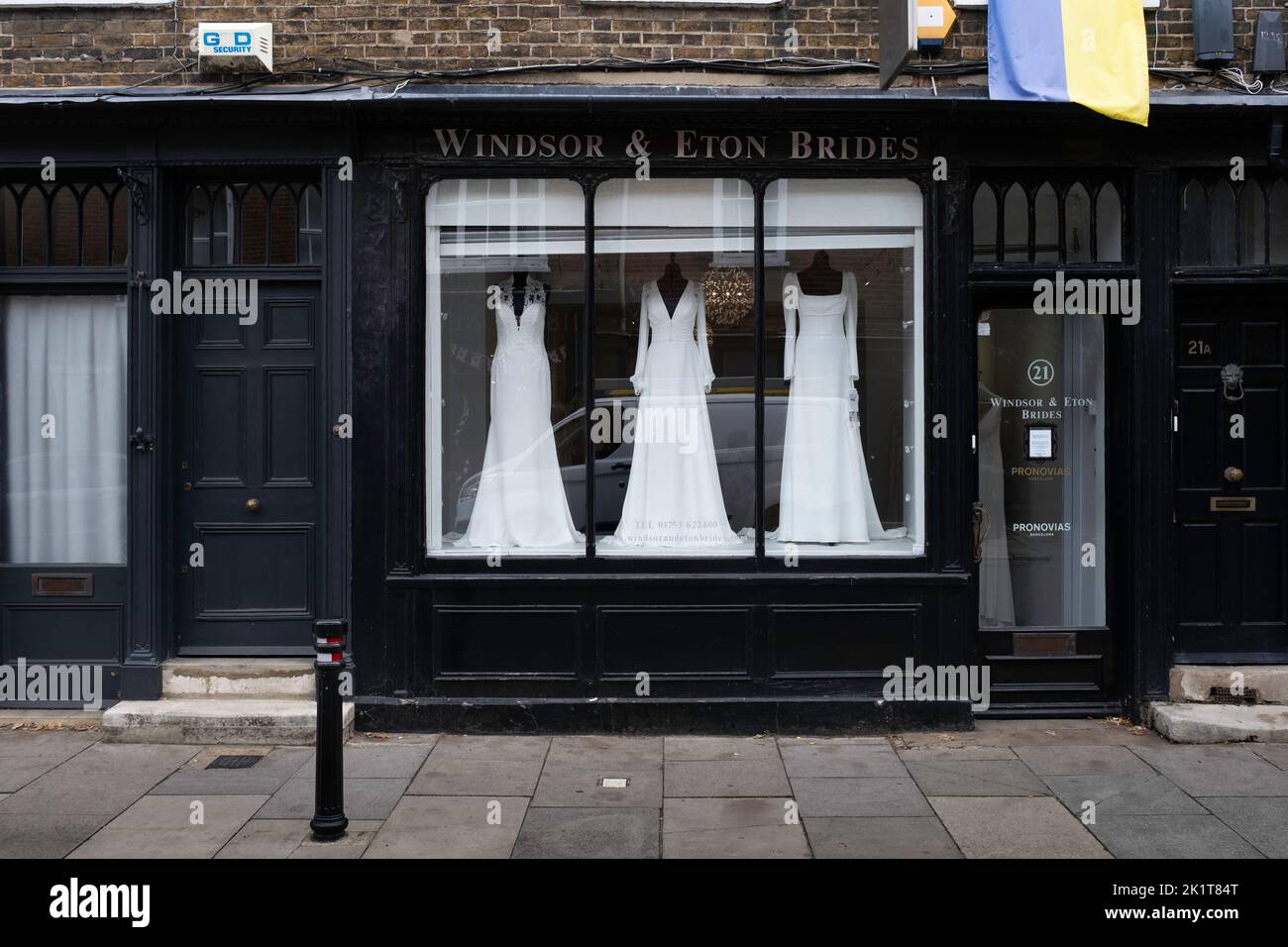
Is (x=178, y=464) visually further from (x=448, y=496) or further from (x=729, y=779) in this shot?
(x=729, y=779)

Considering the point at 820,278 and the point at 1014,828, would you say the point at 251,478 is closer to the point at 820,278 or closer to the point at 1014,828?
the point at 820,278

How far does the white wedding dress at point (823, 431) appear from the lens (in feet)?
25.6

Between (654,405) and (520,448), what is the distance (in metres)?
0.93

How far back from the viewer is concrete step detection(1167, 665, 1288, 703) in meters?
7.61

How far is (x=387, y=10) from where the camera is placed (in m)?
7.59

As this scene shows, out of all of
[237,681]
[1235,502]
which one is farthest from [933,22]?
[237,681]

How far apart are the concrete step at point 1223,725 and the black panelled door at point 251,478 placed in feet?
17.8

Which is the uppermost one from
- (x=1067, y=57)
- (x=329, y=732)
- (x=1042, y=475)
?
(x=1067, y=57)

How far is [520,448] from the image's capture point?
7.88m

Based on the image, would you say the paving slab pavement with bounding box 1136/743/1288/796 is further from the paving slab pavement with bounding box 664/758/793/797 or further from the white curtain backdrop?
the white curtain backdrop

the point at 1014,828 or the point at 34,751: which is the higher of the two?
the point at 34,751

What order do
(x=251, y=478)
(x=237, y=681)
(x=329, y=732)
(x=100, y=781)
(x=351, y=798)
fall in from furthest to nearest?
1. (x=251, y=478)
2. (x=237, y=681)
3. (x=100, y=781)
4. (x=351, y=798)
5. (x=329, y=732)

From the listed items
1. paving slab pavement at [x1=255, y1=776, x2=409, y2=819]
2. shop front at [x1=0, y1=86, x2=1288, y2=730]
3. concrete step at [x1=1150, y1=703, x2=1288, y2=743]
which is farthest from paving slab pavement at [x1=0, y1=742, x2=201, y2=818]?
concrete step at [x1=1150, y1=703, x2=1288, y2=743]

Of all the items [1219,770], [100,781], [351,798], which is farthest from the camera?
[1219,770]
